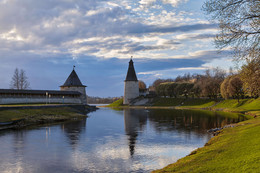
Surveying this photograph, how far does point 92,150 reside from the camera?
54.9 feet

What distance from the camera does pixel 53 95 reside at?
6406 centimetres

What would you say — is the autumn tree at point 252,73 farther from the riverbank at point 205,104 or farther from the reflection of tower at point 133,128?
the riverbank at point 205,104

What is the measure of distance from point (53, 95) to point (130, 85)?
48.3 metres

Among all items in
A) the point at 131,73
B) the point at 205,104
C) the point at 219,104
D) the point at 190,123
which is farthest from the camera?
the point at 131,73

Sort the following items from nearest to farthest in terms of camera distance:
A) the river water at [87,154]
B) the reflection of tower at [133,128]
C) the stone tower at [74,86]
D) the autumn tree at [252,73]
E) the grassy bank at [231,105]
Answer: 1. the river water at [87,154]
2. the autumn tree at [252,73]
3. the reflection of tower at [133,128]
4. the grassy bank at [231,105]
5. the stone tower at [74,86]

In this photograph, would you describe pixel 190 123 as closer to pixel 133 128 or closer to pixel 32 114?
pixel 133 128

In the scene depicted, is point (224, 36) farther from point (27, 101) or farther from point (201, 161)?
point (27, 101)

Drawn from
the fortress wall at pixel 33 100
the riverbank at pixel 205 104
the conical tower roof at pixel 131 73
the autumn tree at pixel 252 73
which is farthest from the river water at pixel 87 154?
the conical tower roof at pixel 131 73

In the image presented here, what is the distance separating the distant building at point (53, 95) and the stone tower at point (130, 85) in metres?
34.8

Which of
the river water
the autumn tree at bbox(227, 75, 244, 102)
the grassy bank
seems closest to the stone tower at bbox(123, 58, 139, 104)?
the grassy bank

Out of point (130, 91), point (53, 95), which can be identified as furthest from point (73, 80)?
point (130, 91)

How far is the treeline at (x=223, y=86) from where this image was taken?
16.7m

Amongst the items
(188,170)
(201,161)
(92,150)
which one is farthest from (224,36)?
(92,150)

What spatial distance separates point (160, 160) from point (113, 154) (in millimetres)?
3263
